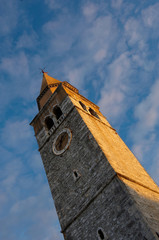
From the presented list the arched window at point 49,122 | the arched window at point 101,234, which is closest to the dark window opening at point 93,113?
the arched window at point 49,122

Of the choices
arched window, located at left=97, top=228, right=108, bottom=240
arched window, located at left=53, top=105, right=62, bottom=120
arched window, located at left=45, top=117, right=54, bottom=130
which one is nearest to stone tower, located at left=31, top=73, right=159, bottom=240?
arched window, located at left=97, top=228, right=108, bottom=240

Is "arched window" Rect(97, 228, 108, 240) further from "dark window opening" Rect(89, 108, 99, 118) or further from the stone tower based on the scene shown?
"dark window opening" Rect(89, 108, 99, 118)

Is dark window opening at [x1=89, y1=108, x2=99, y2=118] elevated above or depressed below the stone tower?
above

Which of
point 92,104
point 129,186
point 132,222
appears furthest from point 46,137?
point 132,222

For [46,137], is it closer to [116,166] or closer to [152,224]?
[116,166]

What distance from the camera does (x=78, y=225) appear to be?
12.1 m

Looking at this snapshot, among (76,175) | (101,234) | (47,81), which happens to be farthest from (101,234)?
(47,81)

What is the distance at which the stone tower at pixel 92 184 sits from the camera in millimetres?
10273

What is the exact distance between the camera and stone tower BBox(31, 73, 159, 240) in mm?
10273

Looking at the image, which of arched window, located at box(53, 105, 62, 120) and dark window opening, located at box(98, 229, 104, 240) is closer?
dark window opening, located at box(98, 229, 104, 240)

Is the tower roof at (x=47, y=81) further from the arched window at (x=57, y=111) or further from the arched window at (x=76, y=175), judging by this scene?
the arched window at (x=76, y=175)

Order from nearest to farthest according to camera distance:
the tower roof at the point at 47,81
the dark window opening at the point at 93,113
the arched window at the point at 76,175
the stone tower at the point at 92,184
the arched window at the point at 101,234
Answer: the stone tower at the point at 92,184
the arched window at the point at 101,234
the arched window at the point at 76,175
the dark window opening at the point at 93,113
the tower roof at the point at 47,81

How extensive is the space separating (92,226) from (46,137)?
8558 mm

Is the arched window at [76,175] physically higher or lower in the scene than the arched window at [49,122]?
lower
